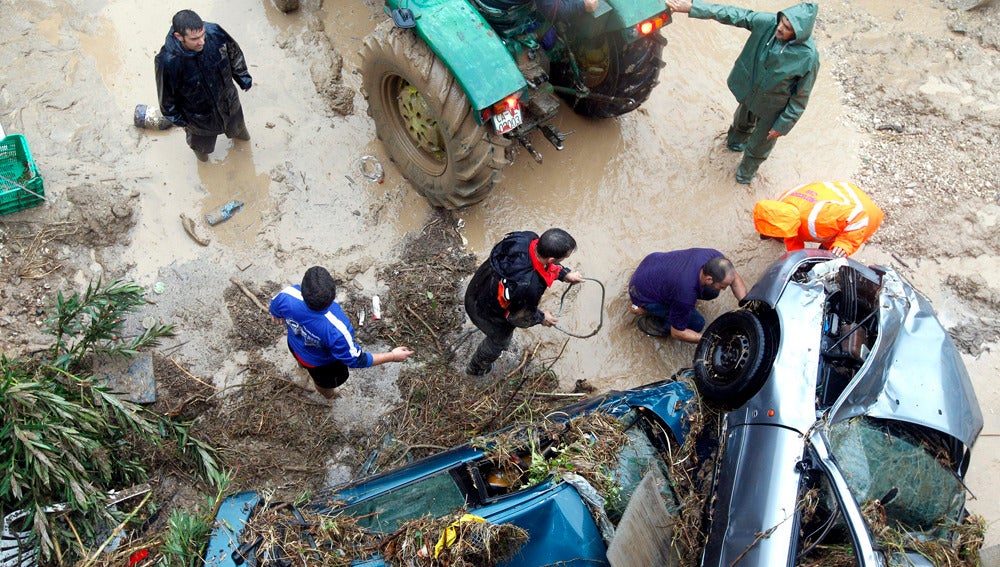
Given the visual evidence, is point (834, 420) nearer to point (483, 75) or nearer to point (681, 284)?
point (681, 284)

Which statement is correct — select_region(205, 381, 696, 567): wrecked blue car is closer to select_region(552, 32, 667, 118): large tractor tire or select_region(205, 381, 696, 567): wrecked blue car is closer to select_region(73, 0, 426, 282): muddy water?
select_region(73, 0, 426, 282): muddy water

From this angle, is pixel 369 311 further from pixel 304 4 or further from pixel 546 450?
pixel 304 4

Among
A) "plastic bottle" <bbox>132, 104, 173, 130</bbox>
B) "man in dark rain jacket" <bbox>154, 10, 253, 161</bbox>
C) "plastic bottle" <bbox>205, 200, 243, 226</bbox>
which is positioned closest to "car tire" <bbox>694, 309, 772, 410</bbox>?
"plastic bottle" <bbox>205, 200, 243, 226</bbox>

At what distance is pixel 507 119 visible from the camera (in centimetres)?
450

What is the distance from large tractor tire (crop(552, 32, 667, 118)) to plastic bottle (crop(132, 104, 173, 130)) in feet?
9.70

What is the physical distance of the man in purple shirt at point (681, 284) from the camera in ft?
14.7

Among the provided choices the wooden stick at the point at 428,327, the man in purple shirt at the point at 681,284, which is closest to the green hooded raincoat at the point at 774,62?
the man in purple shirt at the point at 681,284

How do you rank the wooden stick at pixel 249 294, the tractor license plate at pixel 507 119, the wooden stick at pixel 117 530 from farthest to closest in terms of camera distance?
the wooden stick at pixel 249 294, the tractor license plate at pixel 507 119, the wooden stick at pixel 117 530

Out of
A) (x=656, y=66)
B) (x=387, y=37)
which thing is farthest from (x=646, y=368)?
(x=387, y=37)

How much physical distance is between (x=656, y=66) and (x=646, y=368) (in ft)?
7.20

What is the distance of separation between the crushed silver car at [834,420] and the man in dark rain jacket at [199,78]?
355 cm

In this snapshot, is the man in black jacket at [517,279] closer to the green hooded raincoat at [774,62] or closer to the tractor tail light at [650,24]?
the tractor tail light at [650,24]

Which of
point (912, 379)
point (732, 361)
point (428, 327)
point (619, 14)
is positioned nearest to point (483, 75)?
point (619, 14)

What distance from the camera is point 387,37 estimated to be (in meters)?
4.72
